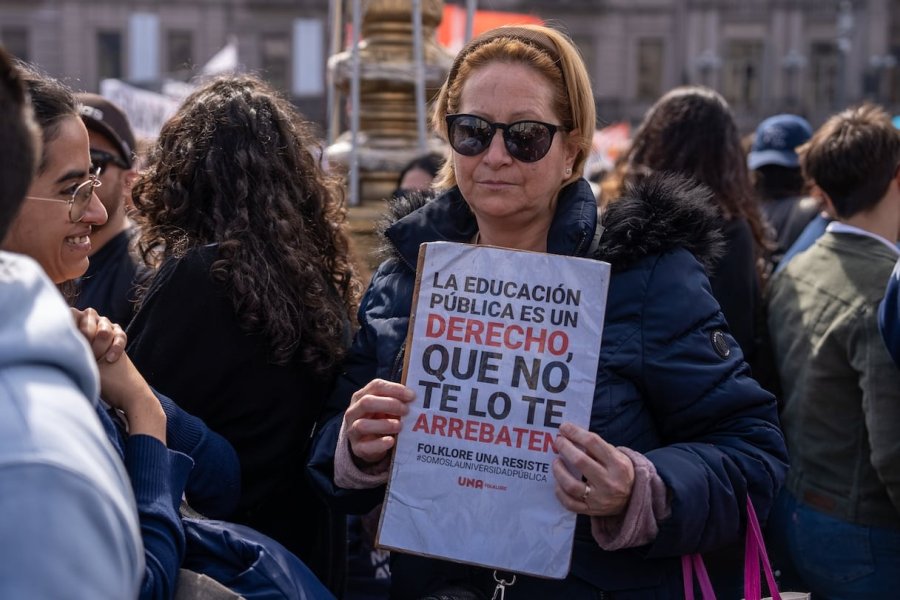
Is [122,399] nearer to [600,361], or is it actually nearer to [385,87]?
[600,361]

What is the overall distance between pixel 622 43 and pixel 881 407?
4059cm

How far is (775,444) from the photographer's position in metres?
2.06

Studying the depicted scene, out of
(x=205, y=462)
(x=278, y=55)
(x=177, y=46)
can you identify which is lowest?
(x=278, y=55)

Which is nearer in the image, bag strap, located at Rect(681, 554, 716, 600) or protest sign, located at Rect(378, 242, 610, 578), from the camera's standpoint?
protest sign, located at Rect(378, 242, 610, 578)

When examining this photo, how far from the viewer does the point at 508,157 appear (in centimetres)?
214

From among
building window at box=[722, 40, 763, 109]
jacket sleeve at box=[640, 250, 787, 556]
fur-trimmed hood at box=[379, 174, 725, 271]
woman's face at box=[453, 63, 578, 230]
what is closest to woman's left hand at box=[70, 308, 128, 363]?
fur-trimmed hood at box=[379, 174, 725, 271]

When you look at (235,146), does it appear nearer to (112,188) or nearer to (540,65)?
(540,65)

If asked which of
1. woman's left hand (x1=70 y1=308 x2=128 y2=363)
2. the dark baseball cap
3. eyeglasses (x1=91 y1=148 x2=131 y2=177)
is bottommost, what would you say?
woman's left hand (x1=70 y1=308 x2=128 y2=363)

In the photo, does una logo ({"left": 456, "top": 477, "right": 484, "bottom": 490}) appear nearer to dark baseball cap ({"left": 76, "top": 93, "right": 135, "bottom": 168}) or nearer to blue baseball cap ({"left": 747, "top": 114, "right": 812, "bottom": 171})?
dark baseball cap ({"left": 76, "top": 93, "right": 135, "bottom": 168})

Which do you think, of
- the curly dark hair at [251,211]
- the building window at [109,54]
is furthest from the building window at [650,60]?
the curly dark hair at [251,211]

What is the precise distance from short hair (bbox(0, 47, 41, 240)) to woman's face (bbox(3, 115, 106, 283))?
2.61ft

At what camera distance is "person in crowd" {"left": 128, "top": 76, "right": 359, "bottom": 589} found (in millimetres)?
2289

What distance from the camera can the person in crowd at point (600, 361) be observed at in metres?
1.91

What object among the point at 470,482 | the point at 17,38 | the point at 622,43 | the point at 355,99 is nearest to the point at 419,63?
the point at 355,99
